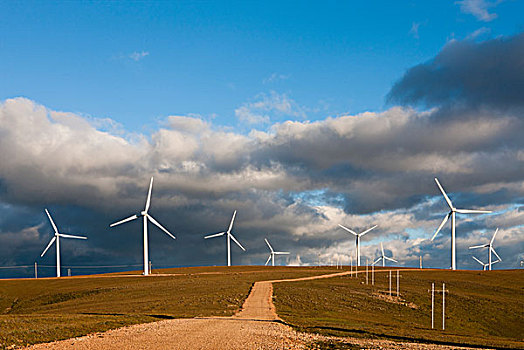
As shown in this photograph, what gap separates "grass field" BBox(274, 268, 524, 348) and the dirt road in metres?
5.17

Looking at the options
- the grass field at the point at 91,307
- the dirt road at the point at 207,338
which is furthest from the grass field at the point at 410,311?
the grass field at the point at 91,307

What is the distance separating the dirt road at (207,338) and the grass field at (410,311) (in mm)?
5167

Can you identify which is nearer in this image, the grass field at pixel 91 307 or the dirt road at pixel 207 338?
the dirt road at pixel 207 338

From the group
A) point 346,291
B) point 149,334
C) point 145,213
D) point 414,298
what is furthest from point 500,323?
point 145,213

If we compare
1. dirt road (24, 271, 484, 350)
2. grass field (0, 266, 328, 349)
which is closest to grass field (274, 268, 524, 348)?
dirt road (24, 271, 484, 350)

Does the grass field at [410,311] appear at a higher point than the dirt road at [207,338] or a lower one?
lower

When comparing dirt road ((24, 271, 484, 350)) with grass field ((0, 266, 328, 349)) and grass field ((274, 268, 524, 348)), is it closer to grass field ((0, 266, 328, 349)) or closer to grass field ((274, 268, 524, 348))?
grass field ((0, 266, 328, 349))

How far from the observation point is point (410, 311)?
310 feet

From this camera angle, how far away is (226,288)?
4011 inches

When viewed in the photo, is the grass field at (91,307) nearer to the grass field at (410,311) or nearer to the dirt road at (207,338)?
the dirt road at (207,338)

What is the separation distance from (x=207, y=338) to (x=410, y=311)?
61.8 metres

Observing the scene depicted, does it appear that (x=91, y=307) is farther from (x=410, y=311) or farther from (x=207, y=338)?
(x=410, y=311)

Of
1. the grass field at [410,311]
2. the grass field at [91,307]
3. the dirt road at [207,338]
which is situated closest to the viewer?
the dirt road at [207,338]

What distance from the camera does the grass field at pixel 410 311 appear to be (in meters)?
56.8
